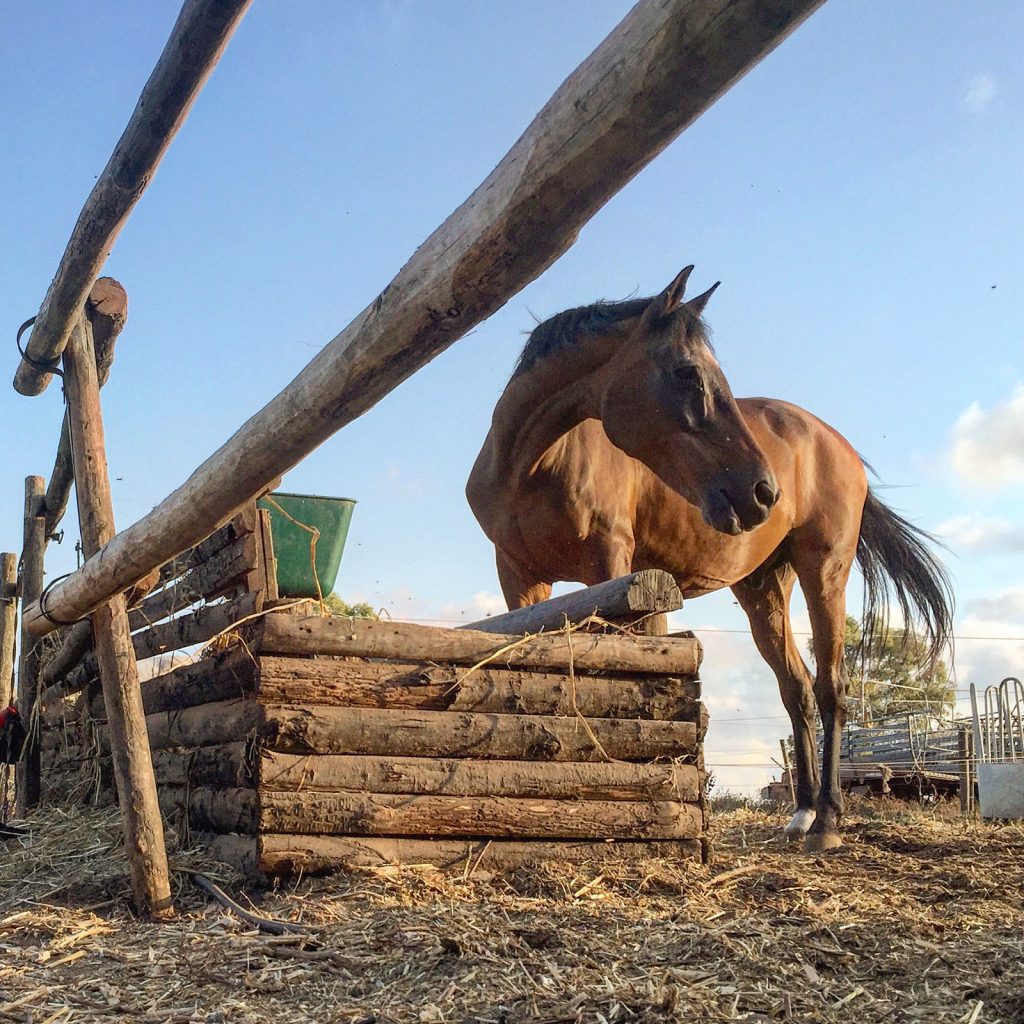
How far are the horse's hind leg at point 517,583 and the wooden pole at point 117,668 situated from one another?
104 inches

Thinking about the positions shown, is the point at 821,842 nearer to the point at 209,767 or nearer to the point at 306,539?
the point at 306,539

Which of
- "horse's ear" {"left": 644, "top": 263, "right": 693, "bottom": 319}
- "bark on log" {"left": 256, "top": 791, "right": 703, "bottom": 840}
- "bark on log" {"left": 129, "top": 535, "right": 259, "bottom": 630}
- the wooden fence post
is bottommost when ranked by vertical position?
the wooden fence post

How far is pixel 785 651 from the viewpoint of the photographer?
741cm

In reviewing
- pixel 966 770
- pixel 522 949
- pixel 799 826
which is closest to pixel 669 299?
pixel 522 949

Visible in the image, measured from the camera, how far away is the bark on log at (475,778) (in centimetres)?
360

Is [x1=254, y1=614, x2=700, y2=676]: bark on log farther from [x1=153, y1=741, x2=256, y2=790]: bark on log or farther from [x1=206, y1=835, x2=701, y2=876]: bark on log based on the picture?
[x1=206, y1=835, x2=701, y2=876]: bark on log

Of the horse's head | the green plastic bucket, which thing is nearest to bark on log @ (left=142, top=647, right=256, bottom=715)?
the green plastic bucket

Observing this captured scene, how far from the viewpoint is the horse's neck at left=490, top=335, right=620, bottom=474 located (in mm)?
5168

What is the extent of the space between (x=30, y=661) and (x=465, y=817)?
3627 mm

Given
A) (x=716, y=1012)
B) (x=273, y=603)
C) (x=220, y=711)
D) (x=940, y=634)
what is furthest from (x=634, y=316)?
(x=940, y=634)

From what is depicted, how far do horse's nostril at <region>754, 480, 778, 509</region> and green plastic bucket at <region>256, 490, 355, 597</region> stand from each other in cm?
196

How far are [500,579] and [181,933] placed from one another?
3378 millimetres

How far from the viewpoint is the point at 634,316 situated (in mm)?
5078

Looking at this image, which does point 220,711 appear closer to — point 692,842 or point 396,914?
point 396,914
